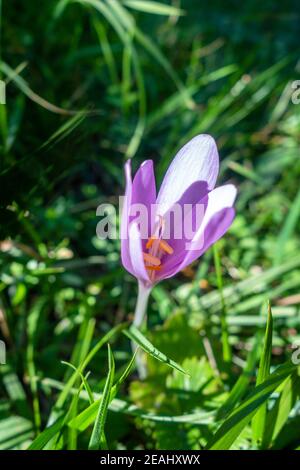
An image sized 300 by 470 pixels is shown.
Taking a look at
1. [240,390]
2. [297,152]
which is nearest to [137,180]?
[240,390]

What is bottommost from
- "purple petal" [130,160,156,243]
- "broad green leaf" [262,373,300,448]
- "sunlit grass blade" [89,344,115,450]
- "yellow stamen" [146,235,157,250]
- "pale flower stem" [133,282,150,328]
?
"broad green leaf" [262,373,300,448]

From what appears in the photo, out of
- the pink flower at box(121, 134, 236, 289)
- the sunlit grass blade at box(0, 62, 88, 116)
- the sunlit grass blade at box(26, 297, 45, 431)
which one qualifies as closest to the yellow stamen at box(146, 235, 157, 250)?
the pink flower at box(121, 134, 236, 289)

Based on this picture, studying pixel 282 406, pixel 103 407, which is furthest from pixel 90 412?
pixel 282 406

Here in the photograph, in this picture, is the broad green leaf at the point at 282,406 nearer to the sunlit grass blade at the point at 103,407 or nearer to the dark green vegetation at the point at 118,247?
the dark green vegetation at the point at 118,247

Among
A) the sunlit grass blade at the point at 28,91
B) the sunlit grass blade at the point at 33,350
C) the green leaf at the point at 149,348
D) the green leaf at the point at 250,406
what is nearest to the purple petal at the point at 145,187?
the green leaf at the point at 149,348

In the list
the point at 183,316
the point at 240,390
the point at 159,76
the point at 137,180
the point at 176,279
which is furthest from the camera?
the point at 159,76

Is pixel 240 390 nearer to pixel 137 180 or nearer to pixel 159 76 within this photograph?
pixel 137 180

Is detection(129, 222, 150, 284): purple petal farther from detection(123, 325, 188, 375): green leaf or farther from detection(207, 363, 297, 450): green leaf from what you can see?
detection(207, 363, 297, 450): green leaf

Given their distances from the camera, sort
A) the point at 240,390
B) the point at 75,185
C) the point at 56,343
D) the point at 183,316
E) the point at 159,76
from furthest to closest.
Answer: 1. the point at 159,76
2. the point at 75,185
3. the point at 56,343
4. the point at 183,316
5. the point at 240,390
